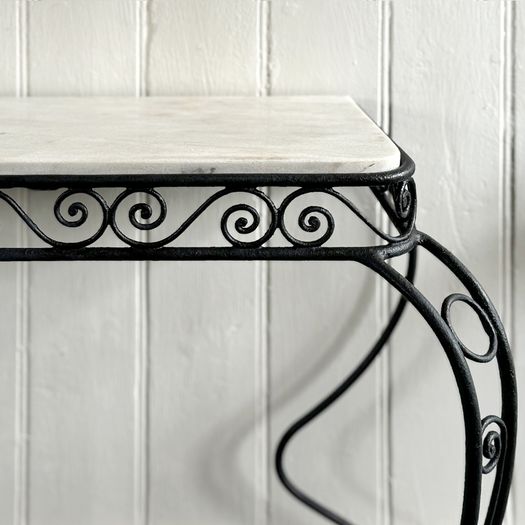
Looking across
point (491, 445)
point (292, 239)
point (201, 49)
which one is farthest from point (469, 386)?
point (201, 49)

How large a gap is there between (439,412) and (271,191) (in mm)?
391

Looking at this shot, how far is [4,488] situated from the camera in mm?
1052

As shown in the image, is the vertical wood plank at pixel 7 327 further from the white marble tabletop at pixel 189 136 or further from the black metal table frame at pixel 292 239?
the black metal table frame at pixel 292 239

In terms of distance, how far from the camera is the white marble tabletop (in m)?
0.59

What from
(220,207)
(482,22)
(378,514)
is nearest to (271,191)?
(220,207)

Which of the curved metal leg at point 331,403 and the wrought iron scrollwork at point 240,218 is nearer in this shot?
the wrought iron scrollwork at point 240,218

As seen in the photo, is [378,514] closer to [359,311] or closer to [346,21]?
[359,311]

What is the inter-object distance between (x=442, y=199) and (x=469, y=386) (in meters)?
0.41

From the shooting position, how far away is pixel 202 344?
1036mm

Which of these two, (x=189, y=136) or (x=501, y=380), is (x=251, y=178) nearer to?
(x=189, y=136)

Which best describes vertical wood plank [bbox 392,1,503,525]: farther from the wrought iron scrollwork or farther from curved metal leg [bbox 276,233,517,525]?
the wrought iron scrollwork

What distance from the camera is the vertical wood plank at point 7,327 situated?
3.26ft

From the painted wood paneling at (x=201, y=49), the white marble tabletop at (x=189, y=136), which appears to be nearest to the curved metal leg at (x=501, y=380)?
the white marble tabletop at (x=189, y=136)

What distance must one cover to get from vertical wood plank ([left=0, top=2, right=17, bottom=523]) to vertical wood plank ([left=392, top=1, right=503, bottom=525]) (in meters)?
0.52
